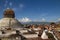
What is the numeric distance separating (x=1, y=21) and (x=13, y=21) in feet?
7.55

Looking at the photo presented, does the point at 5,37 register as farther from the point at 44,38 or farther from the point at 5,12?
the point at 5,12

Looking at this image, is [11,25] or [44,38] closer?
[44,38]

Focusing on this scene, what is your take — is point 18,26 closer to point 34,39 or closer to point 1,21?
point 1,21

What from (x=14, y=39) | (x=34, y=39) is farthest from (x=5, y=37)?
(x=34, y=39)

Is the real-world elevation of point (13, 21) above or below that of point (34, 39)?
above

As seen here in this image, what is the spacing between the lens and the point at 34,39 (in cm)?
2078

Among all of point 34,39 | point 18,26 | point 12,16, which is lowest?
point 34,39

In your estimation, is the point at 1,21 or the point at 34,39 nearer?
the point at 34,39

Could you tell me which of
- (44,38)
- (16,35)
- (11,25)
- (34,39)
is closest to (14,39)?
(16,35)

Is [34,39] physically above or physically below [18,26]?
below

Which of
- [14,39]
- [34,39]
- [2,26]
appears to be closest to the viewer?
[14,39]

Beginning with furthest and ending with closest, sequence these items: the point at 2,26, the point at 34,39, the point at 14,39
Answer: the point at 2,26
the point at 34,39
the point at 14,39

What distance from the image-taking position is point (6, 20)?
3102cm

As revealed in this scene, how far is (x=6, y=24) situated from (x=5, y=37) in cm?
1192
